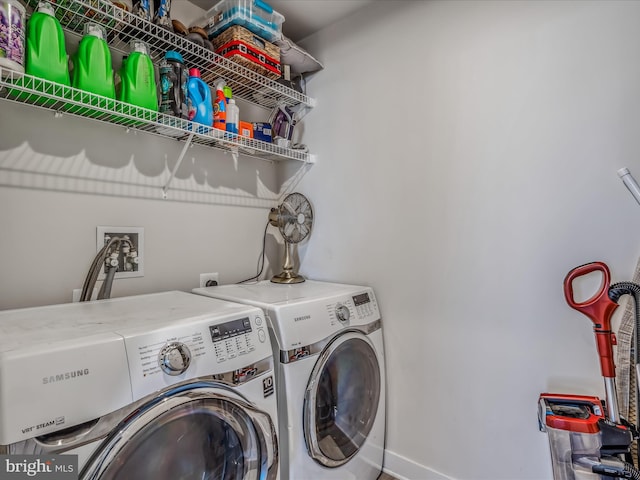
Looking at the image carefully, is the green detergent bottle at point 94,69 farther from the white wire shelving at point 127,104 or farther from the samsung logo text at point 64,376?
the samsung logo text at point 64,376

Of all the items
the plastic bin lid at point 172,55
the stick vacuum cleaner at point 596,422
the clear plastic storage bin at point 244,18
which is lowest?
the stick vacuum cleaner at point 596,422

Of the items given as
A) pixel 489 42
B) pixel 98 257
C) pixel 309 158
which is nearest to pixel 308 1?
pixel 309 158

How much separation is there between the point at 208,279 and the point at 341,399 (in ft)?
3.05

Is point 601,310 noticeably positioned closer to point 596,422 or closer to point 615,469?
point 596,422

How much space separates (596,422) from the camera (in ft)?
3.56

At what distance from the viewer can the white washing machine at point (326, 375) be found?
4.12ft

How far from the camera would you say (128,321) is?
3.33ft

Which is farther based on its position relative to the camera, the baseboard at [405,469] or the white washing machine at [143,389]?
the baseboard at [405,469]

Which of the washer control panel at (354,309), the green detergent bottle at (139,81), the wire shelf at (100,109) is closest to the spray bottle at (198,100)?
the wire shelf at (100,109)

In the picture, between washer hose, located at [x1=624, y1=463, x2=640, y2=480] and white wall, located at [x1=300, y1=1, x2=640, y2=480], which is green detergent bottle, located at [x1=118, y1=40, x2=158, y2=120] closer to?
white wall, located at [x1=300, y1=1, x2=640, y2=480]

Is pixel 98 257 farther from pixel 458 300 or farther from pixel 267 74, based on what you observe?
pixel 458 300

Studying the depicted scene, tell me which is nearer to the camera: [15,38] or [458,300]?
[15,38]

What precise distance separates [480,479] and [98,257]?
187 cm

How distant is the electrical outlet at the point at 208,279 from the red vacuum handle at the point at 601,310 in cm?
161
